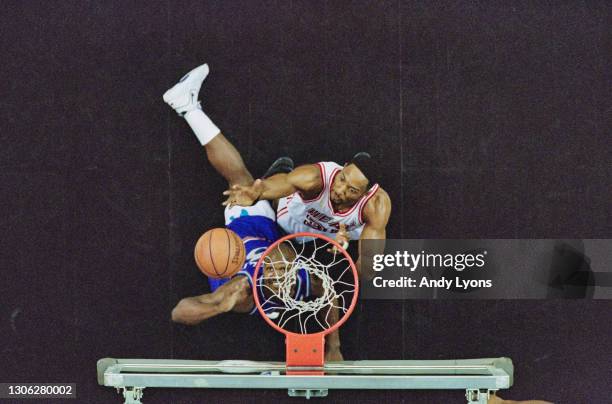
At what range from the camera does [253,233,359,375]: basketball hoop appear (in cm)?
311

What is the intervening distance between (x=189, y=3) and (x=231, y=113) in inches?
22.3

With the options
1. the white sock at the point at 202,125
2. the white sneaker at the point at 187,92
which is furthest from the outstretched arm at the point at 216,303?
the white sneaker at the point at 187,92

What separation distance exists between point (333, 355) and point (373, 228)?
0.62 m

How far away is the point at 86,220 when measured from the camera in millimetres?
3283

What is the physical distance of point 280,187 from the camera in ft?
10.3

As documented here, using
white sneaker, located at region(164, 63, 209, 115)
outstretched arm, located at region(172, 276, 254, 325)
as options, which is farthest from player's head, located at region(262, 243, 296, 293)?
white sneaker, located at region(164, 63, 209, 115)

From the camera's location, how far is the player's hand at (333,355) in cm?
320

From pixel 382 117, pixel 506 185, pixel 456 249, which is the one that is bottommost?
pixel 456 249

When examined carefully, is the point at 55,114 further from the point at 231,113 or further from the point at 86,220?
the point at 231,113

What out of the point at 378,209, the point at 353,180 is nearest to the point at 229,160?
the point at 353,180

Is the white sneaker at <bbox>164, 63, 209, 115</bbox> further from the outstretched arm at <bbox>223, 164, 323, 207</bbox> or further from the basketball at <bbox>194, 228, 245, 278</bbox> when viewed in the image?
the basketball at <bbox>194, 228, 245, 278</bbox>

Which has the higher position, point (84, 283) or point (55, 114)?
point (55, 114)

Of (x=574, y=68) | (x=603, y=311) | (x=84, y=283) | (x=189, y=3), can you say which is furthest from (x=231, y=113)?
(x=603, y=311)

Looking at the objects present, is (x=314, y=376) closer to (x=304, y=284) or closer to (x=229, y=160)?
(x=304, y=284)
